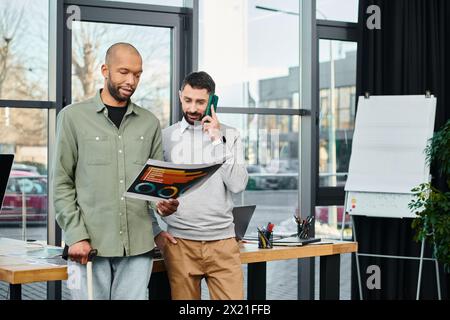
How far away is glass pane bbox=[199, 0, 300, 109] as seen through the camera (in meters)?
5.31

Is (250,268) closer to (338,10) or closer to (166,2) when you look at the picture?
(166,2)

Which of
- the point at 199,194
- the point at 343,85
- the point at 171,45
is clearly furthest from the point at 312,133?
the point at 199,194

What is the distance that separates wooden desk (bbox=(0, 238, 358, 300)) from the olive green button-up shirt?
209mm

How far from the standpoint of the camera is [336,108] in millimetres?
5789

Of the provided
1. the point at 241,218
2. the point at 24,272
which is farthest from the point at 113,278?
the point at 241,218

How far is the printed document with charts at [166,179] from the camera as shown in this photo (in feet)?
8.88

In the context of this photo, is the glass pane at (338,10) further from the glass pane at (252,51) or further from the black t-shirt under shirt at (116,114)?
the black t-shirt under shirt at (116,114)

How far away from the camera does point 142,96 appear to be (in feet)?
16.7

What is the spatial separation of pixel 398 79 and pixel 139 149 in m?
3.29

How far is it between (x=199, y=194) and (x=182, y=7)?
234cm

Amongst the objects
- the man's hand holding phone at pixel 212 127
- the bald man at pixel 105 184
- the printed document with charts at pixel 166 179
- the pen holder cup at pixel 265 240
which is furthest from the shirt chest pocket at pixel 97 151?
the pen holder cup at pixel 265 240

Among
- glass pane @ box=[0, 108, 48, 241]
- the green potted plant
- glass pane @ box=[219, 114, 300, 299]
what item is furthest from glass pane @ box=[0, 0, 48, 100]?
the green potted plant

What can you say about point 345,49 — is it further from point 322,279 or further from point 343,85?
point 322,279

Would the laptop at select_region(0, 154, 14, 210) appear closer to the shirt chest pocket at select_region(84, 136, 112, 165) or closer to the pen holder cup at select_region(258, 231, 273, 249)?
the shirt chest pocket at select_region(84, 136, 112, 165)
